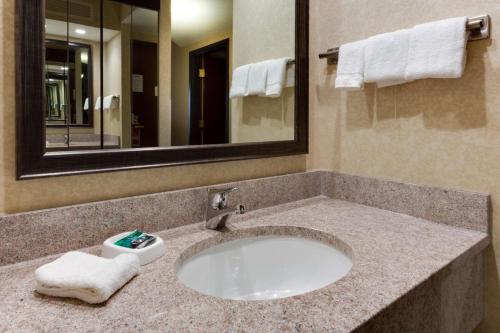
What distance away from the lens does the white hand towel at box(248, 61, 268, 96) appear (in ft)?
4.17

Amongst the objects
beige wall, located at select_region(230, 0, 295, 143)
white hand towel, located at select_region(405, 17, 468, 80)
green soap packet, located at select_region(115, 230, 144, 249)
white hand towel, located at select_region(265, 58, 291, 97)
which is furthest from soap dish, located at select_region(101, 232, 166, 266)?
white hand towel, located at select_region(405, 17, 468, 80)

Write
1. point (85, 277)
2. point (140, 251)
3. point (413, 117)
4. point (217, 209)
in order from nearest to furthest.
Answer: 1. point (85, 277)
2. point (140, 251)
3. point (217, 209)
4. point (413, 117)

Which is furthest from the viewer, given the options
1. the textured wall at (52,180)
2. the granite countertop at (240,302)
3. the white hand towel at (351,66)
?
the white hand towel at (351,66)

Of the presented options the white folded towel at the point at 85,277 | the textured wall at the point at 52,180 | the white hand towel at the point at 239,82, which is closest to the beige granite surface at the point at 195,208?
the textured wall at the point at 52,180

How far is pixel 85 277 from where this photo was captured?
606 mm

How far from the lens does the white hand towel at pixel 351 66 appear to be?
1.18 meters

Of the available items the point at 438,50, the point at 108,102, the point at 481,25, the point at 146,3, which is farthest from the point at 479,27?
the point at 108,102

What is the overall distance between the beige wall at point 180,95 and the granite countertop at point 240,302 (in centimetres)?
29

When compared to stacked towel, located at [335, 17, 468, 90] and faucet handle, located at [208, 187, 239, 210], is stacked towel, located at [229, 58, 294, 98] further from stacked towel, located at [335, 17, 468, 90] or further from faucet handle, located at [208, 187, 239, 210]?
faucet handle, located at [208, 187, 239, 210]

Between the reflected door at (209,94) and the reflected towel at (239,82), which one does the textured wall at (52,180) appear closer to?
the reflected door at (209,94)

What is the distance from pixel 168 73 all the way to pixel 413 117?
0.80 meters

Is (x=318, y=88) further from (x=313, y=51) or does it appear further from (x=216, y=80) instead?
(x=216, y=80)

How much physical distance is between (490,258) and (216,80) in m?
1.01

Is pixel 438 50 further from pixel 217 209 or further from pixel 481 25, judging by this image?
pixel 217 209
